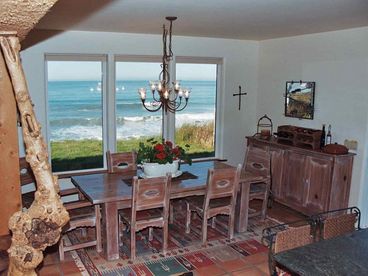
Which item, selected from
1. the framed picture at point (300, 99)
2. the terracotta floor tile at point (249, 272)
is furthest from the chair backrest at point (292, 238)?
the framed picture at point (300, 99)

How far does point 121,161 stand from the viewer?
4.79 metres

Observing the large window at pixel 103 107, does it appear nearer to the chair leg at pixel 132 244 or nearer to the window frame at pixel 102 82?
the window frame at pixel 102 82

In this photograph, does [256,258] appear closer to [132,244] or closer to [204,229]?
[204,229]

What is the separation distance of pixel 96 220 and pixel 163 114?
2.31m

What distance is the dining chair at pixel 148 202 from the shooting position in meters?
3.69

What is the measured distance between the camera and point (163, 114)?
229 inches

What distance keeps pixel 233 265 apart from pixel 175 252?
634mm

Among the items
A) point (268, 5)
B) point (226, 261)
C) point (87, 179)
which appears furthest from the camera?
point (87, 179)

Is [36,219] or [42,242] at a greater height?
[36,219]

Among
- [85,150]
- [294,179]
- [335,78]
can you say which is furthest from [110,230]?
[335,78]

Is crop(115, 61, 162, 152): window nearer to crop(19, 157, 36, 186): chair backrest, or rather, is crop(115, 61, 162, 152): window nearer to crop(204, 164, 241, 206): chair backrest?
crop(19, 157, 36, 186): chair backrest

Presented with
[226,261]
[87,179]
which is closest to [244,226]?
[226,261]

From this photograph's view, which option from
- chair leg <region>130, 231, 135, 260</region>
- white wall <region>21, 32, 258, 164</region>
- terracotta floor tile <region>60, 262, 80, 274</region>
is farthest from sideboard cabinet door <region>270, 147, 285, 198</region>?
terracotta floor tile <region>60, 262, 80, 274</region>

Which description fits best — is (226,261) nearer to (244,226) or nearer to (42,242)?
(244,226)
